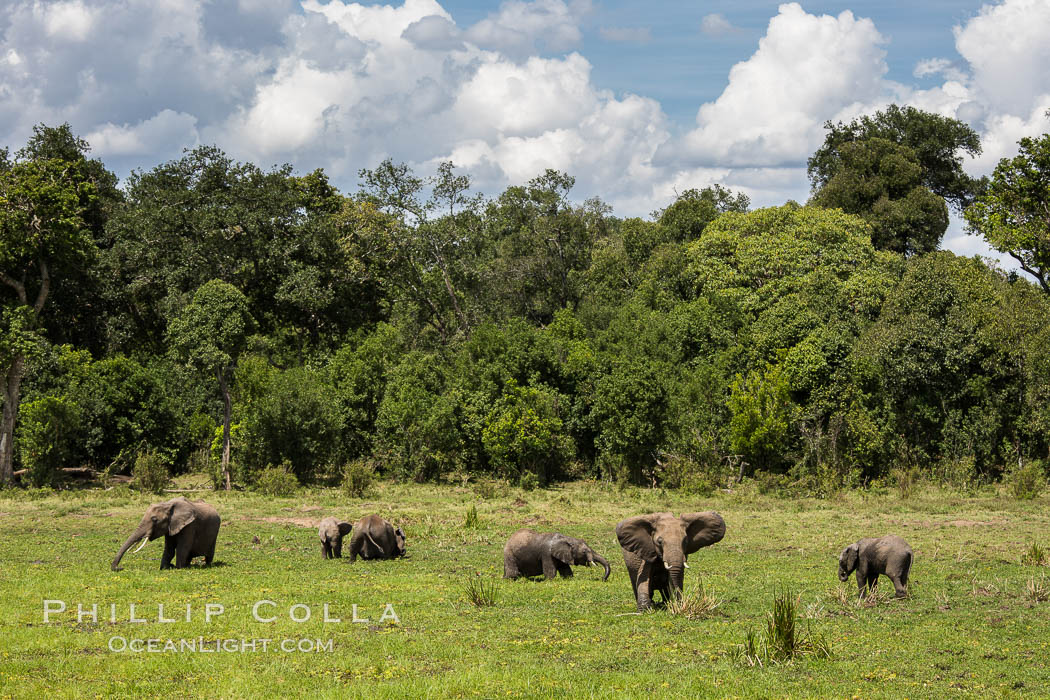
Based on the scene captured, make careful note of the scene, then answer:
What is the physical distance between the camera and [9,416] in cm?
3703

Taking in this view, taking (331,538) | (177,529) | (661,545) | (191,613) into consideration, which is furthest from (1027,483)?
(191,613)

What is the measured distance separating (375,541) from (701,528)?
29.7 ft

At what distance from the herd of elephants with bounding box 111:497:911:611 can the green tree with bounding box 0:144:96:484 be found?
20.8 meters

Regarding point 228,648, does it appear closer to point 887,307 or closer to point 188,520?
point 188,520

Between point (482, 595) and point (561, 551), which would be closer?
point (482, 595)

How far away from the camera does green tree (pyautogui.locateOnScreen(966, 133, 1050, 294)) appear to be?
39.1m

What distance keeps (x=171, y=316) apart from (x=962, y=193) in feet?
178

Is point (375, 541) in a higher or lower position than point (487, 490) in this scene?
higher

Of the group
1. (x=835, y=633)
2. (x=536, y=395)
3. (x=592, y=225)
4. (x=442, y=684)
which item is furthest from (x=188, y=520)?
(x=592, y=225)

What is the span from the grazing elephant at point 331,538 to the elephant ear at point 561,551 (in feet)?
19.2

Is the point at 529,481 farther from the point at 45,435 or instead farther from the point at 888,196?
the point at 888,196

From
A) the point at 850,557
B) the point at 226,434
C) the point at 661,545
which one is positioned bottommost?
the point at 850,557

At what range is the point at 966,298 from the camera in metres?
41.2

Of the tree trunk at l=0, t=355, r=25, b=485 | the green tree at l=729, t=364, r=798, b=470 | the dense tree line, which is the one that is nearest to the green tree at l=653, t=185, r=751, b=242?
the dense tree line
